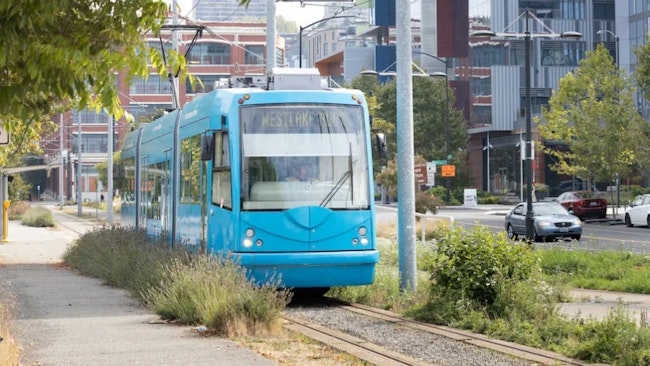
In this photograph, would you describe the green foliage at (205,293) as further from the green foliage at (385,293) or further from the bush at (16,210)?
the bush at (16,210)

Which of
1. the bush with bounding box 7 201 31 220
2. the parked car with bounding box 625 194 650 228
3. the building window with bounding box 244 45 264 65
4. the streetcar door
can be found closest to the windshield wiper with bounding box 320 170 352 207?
the streetcar door

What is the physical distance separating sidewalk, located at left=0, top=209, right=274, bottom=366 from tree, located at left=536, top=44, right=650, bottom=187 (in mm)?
40564

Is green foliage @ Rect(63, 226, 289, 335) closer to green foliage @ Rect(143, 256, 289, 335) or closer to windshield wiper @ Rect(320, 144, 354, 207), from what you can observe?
green foliage @ Rect(143, 256, 289, 335)

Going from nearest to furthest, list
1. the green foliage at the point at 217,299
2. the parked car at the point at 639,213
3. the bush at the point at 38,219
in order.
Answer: the green foliage at the point at 217,299
the parked car at the point at 639,213
the bush at the point at 38,219

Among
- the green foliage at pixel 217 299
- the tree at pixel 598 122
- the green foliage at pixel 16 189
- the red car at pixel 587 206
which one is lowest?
the green foliage at pixel 217 299

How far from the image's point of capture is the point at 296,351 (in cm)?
1222

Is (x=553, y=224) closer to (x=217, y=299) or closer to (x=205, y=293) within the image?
(x=205, y=293)

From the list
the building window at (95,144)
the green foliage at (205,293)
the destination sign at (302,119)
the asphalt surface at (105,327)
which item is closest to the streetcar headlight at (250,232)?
the green foliage at (205,293)

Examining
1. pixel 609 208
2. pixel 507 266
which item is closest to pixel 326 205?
pixel 507 266

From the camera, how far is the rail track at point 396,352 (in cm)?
1170

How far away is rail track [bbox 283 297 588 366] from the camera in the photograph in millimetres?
11695

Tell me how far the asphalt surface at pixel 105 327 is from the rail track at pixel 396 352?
124cm

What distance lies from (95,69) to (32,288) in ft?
44.5

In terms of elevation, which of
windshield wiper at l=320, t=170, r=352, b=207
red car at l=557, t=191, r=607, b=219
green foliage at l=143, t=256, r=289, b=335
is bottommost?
green foliage at l=143, t=256, r=289, b=335
